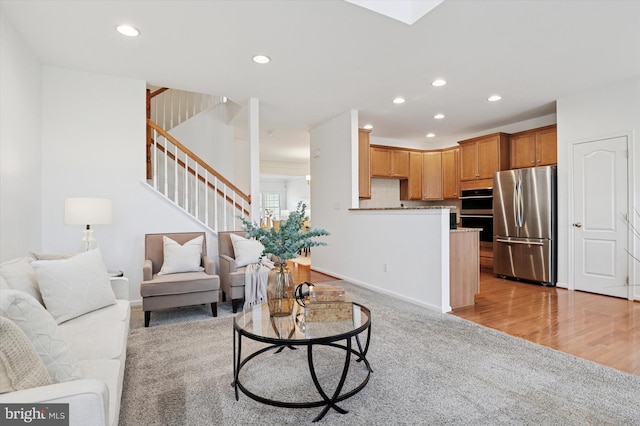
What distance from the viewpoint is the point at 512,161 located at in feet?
18.7

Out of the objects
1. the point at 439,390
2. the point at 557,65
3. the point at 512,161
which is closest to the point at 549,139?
the point at 512,161

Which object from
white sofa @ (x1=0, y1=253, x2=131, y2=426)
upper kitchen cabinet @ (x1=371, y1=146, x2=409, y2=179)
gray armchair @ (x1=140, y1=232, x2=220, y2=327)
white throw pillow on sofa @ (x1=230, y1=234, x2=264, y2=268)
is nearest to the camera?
white sofa @ (x1=0, y1=253, x2=131, y2=426)

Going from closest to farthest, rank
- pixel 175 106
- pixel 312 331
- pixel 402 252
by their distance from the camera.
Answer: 1. pixel 312 331
2. pixel 402 252
3. pixel 175 106

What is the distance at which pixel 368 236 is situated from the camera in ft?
15.4

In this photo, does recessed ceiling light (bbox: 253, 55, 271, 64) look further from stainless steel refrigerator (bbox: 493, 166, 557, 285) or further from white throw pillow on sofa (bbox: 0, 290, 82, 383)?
stainless steel refrigerator (bbox: 493, 166, 557, 285)

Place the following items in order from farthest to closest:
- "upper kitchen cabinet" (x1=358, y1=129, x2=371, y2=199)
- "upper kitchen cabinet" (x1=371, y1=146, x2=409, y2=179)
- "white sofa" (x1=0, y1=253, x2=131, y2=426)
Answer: "upper kitchen cabinet" (x1=371, y1=146, x2=409, y2=179)
"upper kitchen cabinet" (x1=358, y1=129, x2=371, y2=199)
"white sofa" (x1=0, y1=253, x2=131, y2=426)

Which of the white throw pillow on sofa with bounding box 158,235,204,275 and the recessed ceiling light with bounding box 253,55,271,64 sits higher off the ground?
the recessed ceiling light with bounding box 253,55,271,64

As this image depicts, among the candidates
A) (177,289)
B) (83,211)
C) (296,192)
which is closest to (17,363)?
(177,289)

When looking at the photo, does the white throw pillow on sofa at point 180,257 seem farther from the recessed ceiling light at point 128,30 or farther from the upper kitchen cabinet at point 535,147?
the upper kitchen cabinet at point 535,147

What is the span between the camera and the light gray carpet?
5.68ft

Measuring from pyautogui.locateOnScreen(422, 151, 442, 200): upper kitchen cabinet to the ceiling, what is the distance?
2.13 meters

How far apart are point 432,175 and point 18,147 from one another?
6528mm

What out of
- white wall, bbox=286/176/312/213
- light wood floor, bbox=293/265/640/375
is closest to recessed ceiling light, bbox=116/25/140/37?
light wood floor, bbox=293/265/640/375

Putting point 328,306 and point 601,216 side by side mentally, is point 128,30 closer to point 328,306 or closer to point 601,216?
point 328,306
